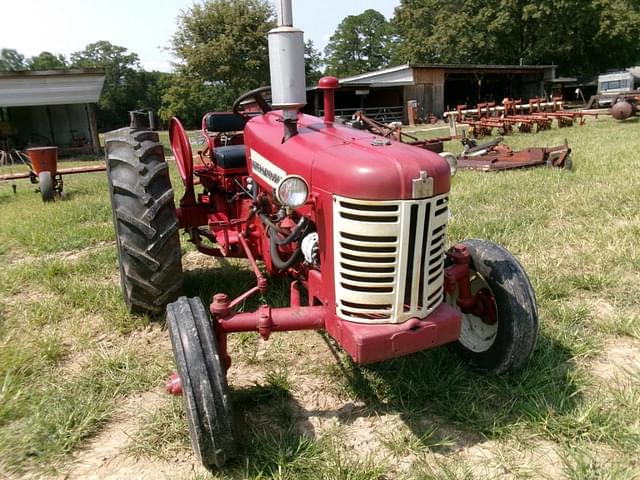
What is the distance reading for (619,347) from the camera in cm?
304

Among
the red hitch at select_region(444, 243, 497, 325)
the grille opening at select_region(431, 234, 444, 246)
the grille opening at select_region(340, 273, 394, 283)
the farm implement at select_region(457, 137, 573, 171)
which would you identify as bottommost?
the farm implement at select_region(457, 137, 573, 171)

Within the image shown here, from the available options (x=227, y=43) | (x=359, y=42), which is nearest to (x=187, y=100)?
(x=227, y=43)

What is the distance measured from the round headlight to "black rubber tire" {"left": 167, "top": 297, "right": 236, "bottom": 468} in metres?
0.66

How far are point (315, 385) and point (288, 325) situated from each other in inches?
23.3

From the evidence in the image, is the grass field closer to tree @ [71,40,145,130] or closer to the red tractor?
the red tractor

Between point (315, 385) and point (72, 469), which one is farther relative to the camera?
point (315, 385)

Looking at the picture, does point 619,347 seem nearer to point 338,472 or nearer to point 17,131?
point 338,472

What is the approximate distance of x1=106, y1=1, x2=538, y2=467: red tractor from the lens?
2096mm

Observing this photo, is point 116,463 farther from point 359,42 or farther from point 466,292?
point 359,42

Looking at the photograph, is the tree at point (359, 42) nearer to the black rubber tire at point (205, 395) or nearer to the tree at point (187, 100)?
the tree at point (187, 100)

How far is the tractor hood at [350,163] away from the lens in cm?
205

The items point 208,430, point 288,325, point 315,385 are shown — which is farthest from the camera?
point 315,385

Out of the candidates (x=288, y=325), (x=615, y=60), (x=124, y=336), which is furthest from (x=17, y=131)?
(x=615, y=60)

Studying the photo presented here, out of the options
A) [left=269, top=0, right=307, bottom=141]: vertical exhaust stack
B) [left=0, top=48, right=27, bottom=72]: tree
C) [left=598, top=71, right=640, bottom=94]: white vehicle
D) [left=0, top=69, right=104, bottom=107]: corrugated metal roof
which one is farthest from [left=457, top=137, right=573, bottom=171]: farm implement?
[left=0, top=48, right=27, bottom=72]: tree
